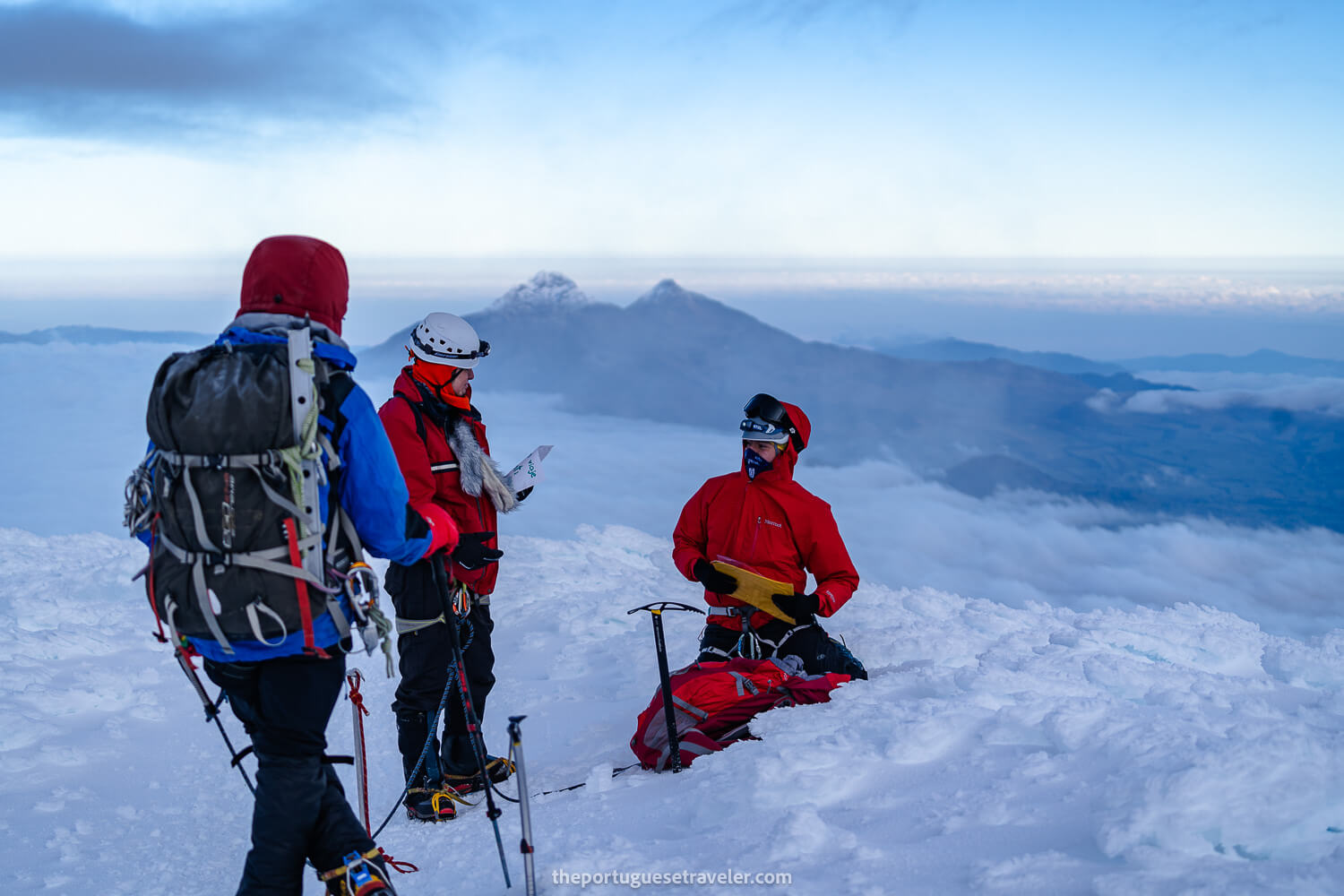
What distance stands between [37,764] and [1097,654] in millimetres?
6879

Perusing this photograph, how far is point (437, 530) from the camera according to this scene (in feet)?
10.7

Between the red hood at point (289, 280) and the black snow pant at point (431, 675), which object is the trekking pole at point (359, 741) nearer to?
the black snow pant at point (431, 675)

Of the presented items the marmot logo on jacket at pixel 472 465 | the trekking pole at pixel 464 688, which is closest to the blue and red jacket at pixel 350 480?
the trekking pole at pixel 464 688

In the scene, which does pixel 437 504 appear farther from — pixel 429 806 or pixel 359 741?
pixel 429 806

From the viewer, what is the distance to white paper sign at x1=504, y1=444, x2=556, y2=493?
481cm

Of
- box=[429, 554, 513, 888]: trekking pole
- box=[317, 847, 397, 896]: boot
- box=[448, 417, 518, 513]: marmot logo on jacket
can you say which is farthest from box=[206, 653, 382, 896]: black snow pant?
box=[448, 417, 518, 513]: marmot logo on jacket

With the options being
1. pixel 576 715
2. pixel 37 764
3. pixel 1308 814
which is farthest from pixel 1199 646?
pixel 37 764

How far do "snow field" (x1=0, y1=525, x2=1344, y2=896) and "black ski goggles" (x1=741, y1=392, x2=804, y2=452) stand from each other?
1628 mm

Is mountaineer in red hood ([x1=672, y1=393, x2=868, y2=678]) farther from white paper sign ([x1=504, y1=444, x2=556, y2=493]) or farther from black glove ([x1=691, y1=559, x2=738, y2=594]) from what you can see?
white paper sign ([x1=504, y1=444, x2=556, y2=493])

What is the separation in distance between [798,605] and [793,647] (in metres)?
0.33

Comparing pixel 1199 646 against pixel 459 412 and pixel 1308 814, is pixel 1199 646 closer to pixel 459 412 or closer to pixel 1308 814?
pixel 1308 814

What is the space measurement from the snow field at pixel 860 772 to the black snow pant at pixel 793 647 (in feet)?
1.04

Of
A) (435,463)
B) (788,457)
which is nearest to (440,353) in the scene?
(435,463)

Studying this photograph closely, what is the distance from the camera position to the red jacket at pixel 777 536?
5176 mm
